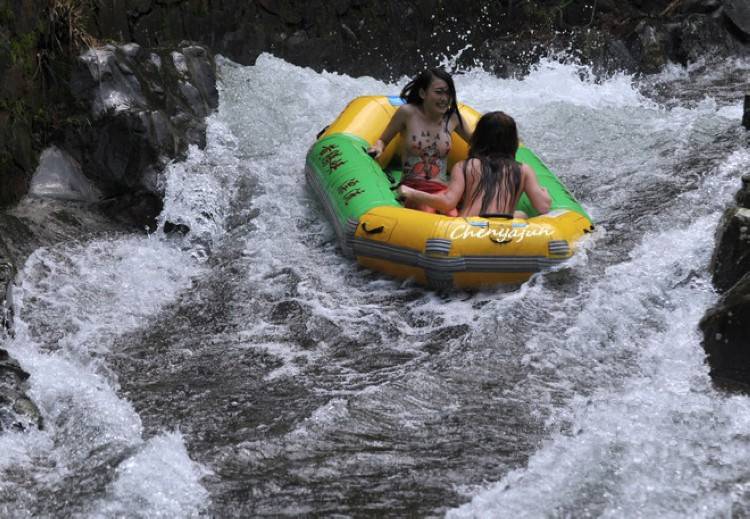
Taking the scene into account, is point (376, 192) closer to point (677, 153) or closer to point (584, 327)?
point (584, 327)

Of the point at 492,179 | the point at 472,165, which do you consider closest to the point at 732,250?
the point at 492,179

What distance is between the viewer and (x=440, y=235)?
540cm

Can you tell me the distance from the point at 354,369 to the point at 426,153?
214 cm

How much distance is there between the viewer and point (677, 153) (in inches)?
292

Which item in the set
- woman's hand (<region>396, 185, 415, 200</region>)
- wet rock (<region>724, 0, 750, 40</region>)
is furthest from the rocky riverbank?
wet rock (<region>724, 0, 750, 40</region>)

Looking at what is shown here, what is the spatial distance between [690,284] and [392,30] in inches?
201

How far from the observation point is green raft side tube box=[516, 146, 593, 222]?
5.92 meters

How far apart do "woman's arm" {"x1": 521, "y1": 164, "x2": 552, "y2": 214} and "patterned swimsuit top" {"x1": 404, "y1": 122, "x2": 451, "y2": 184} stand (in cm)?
72

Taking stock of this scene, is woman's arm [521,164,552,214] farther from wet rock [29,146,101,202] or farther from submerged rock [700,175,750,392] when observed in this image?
wet rock [29,146,101,202]

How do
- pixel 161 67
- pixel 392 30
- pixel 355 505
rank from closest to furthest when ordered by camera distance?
pixel 355 505 < pixel 161 67 < pixel 392 30

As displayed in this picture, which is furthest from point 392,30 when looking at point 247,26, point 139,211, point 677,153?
point 139,211

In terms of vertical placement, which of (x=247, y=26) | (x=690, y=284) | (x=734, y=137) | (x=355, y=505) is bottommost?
(x=355, y=505)

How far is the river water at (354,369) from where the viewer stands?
3631 millimetres

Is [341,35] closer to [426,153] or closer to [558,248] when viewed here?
[426,153]
